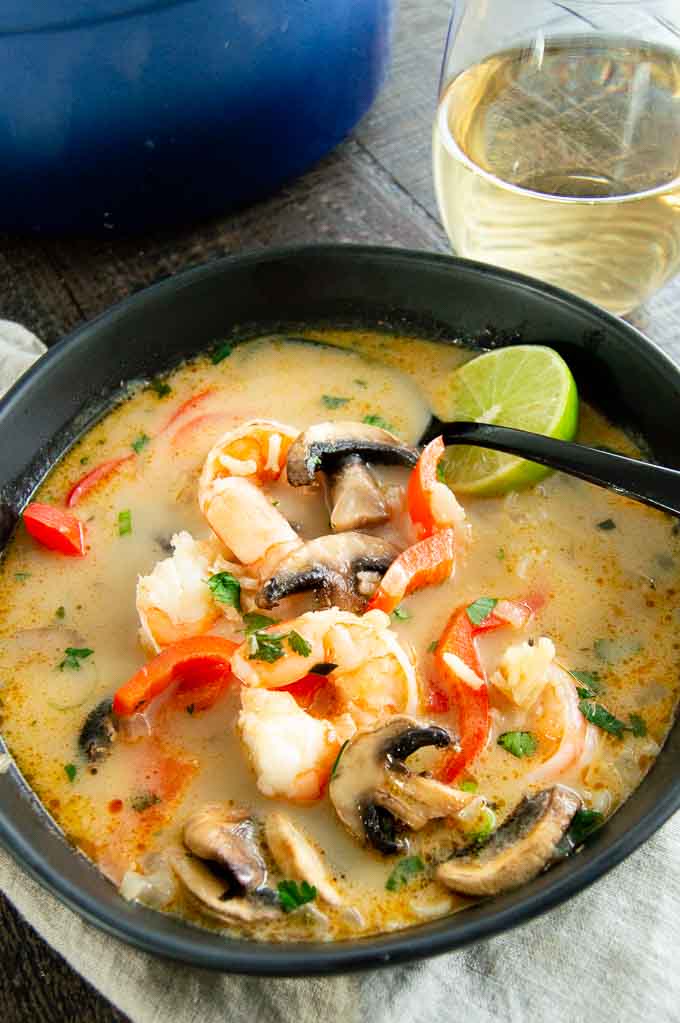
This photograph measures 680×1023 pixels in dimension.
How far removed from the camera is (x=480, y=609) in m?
2.18

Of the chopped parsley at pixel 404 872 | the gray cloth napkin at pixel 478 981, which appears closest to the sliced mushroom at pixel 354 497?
the chopped parsley at pixel 404 872

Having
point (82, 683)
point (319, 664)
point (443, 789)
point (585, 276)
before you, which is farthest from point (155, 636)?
point (585, 276)

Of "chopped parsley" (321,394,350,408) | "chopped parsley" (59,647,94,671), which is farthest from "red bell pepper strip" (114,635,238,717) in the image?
"chopped parsley" (321,394,350,408)

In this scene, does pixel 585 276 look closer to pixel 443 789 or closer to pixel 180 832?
pixel 443 789

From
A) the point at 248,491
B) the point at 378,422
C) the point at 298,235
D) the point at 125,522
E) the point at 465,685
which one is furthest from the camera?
the point at 298,235

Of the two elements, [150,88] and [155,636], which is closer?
[155,636]

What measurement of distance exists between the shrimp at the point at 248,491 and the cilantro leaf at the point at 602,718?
23.6 inches

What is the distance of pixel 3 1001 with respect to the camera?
6.70 feet

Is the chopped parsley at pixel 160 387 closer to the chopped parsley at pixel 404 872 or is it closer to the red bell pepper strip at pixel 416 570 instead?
the red bell pepper strip at pixel 416 570

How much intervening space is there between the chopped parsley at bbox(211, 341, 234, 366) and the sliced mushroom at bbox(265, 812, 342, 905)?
4.01ft

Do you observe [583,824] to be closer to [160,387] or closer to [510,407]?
[510,407]

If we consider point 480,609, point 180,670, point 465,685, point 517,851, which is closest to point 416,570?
point 480,609

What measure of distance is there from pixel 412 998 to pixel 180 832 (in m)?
0.46

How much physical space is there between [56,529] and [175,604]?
39cm
